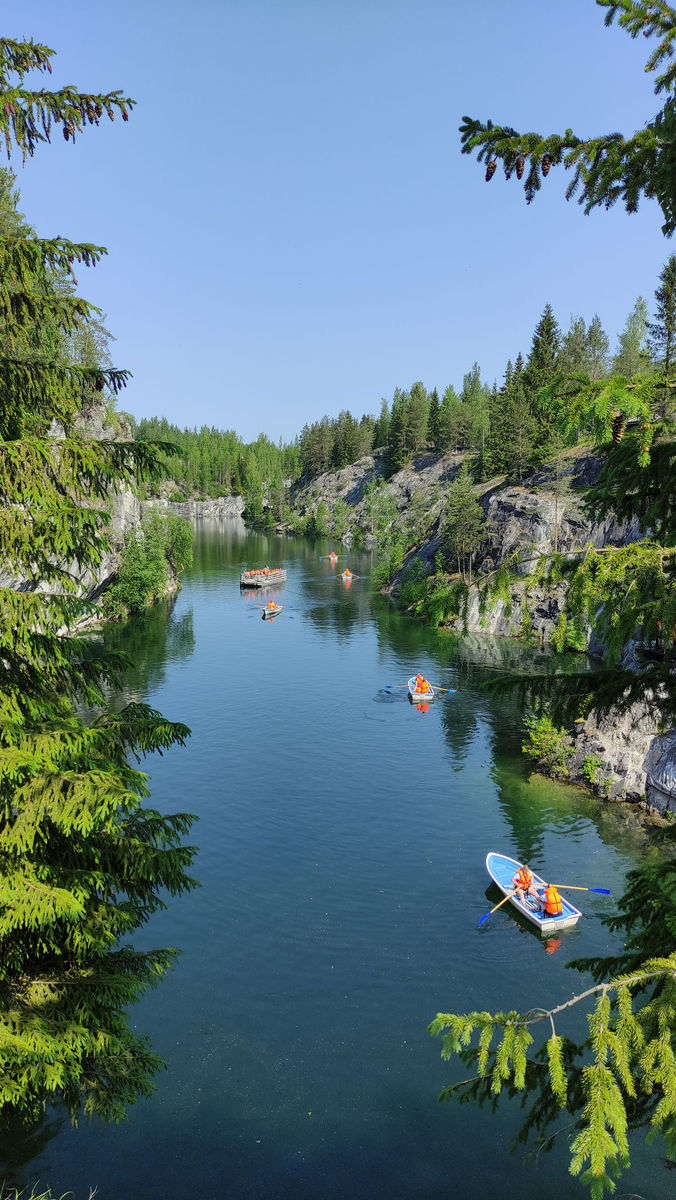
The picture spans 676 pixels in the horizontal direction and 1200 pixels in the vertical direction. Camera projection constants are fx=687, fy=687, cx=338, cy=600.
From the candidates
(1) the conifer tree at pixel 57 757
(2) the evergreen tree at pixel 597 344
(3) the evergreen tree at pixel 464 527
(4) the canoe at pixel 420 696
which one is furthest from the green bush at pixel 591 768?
(2) the evergreen tree at pixel 597 344

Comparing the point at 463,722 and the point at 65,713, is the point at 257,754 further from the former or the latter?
the point at 65,713

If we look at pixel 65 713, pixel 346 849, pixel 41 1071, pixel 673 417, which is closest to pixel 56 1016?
pixel 41 1071

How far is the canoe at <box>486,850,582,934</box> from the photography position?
2162 centimetres

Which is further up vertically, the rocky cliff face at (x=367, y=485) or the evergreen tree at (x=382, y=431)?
the evergreen tree at (x=382, y=431)

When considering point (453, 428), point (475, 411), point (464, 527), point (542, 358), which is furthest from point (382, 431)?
point (464, 527)

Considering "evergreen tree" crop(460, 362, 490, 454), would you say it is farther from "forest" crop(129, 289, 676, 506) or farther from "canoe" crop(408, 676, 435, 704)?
"canoe" crop(408, 676, 435, 704)

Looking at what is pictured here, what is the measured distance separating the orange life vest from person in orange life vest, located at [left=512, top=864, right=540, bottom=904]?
68cm

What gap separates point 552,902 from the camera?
2162cm

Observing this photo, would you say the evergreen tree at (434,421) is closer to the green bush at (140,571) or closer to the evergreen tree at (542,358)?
the evergreen tree at (542,358)

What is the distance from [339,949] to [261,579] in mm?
66900

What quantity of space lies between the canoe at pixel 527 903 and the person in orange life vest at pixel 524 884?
0.13 m

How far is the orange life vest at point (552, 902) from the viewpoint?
2155 cm

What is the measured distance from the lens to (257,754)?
35.5 m

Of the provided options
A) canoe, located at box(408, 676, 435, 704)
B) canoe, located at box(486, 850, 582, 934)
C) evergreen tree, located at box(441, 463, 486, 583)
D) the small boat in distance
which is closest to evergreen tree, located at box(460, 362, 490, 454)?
evergreen tree, located at box(441, 463, 486, 583)
